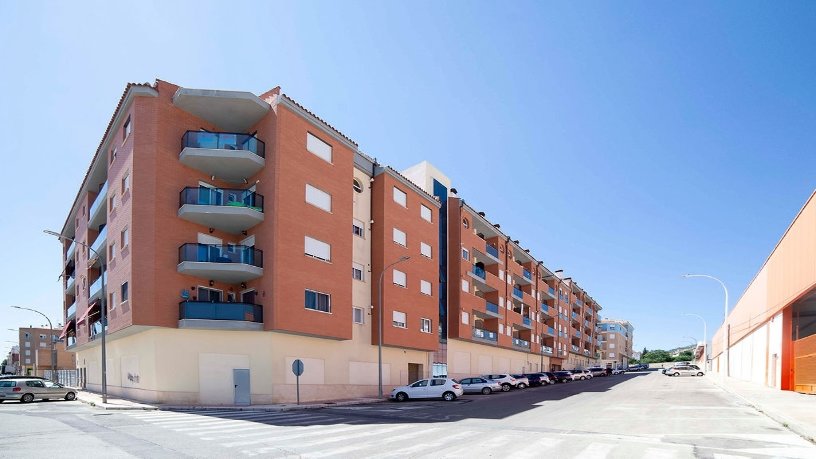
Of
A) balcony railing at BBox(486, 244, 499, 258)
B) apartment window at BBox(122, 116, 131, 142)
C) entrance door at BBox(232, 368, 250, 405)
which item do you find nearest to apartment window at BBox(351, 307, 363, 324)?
entrance door at BBox(232, 368, 250, 405)

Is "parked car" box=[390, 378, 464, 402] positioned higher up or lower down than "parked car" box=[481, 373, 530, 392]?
higher up

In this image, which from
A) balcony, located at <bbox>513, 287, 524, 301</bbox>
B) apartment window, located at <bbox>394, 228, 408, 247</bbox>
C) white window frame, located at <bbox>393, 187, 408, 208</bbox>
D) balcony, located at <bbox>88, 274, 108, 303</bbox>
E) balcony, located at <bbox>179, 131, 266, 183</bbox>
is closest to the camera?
balcony, located at <bbox>179, 131, 266, 183</bbox>

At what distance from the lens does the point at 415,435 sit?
1351 cm

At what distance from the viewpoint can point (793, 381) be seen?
28.6 metres

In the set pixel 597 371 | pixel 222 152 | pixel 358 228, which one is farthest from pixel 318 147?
pixel 597 371

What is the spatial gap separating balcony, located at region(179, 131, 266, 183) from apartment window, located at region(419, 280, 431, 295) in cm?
1599

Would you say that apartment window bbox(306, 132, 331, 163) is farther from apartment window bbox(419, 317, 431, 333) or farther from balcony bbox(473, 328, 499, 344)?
balcony bbox(473, 328, 499, 344)

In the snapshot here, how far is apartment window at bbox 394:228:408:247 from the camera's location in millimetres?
36503

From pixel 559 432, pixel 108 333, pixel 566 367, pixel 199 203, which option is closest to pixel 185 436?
pixel 559 432

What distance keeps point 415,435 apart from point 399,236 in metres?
23.9

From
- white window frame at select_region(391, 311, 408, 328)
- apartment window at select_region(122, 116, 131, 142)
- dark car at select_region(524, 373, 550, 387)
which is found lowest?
dark car at select_region(524, 373, 550, 387)

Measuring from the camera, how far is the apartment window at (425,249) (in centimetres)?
3972

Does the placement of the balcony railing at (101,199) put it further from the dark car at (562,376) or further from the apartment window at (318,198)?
the dark car at (562,376)

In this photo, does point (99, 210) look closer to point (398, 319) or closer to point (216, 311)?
point (216, 311)
